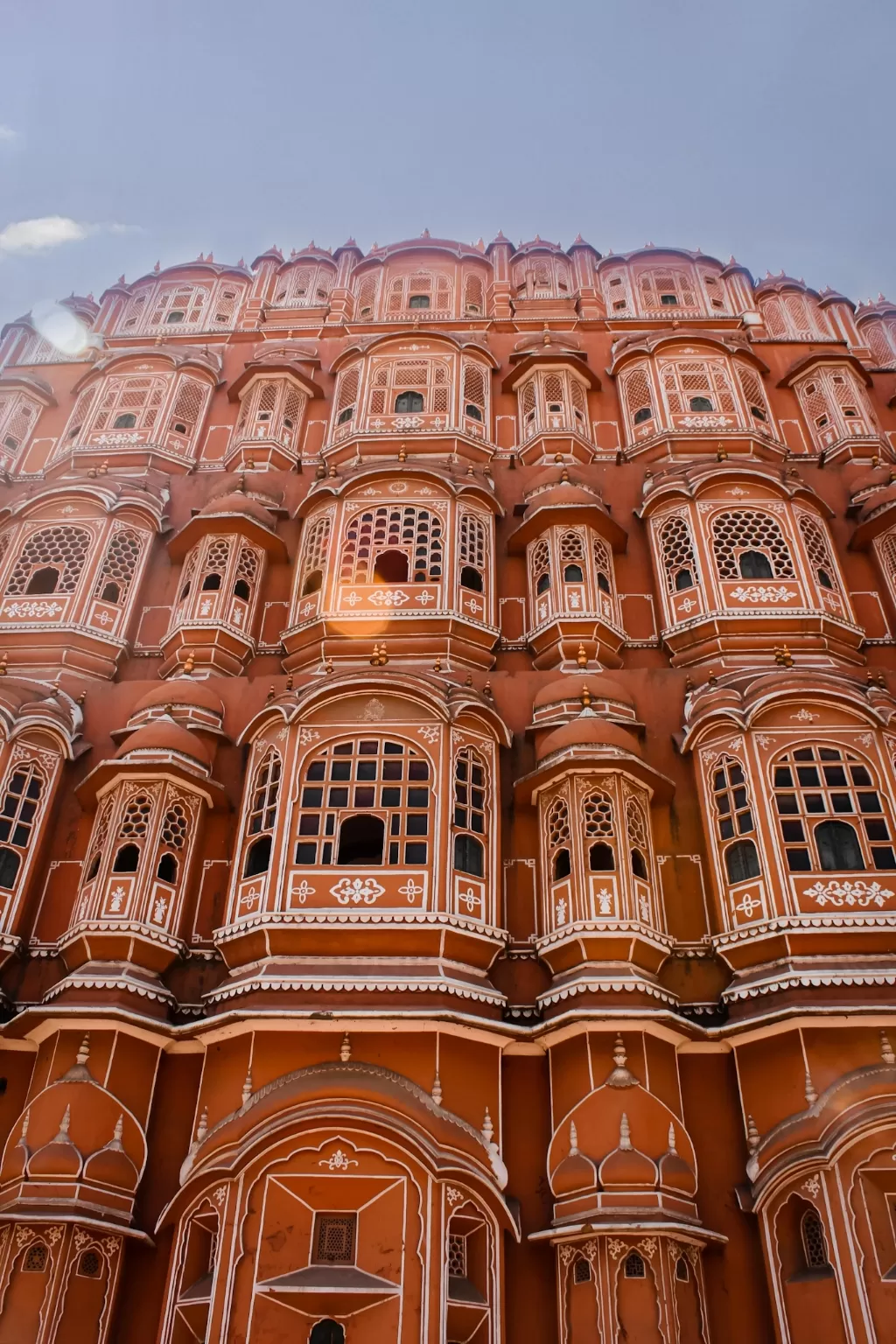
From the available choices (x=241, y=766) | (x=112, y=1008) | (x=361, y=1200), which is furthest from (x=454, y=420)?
(x=361, y=1200)

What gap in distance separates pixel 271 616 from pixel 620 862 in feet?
26.9

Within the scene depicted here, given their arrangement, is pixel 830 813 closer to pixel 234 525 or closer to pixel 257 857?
pixel 257 857

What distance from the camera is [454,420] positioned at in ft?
71.8

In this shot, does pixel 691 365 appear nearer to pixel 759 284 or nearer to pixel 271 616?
pixel 759 284

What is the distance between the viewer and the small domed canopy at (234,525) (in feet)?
62.8

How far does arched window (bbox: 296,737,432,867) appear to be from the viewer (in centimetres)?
1395

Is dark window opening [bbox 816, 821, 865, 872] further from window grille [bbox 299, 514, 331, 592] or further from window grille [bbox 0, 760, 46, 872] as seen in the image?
window grille [bbox 0, 760, 46, 872]

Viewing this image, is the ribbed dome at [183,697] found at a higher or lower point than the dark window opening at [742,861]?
higher

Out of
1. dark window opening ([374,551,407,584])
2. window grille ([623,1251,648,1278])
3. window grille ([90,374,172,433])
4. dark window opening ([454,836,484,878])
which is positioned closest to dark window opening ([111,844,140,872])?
dark window opening ([454,836,484,878])

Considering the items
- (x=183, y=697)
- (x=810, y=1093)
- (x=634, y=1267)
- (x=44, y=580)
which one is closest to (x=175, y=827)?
(x=183, y=697)

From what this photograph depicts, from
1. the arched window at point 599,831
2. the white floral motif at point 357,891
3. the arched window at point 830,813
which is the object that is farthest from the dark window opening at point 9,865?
the arched window at point 830,813

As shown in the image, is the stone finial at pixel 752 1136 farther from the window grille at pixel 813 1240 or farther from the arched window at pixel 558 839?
the arched window at pixel 558 839

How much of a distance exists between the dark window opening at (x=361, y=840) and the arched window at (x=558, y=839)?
227 cm

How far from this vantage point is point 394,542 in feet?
61.3
